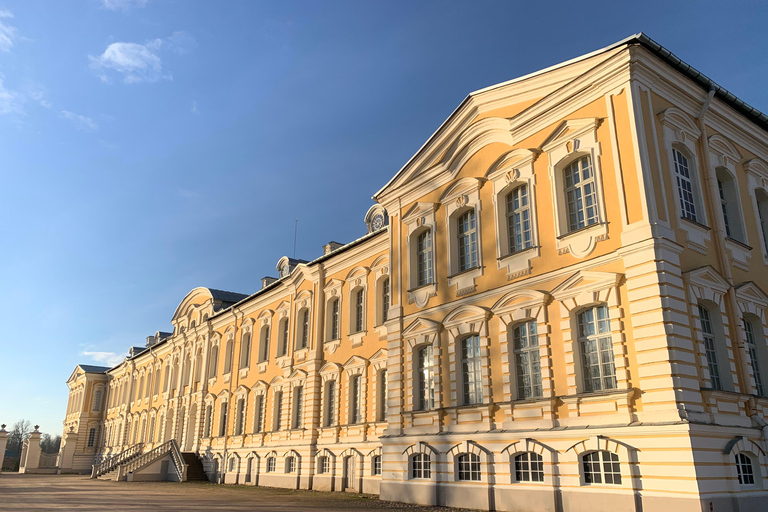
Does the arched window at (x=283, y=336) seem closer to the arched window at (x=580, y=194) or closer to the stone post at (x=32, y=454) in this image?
the arched window at (x=580, y=194)

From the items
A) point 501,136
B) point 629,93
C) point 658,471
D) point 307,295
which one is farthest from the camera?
point 307,295

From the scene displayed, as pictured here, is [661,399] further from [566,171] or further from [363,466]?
[363,466]

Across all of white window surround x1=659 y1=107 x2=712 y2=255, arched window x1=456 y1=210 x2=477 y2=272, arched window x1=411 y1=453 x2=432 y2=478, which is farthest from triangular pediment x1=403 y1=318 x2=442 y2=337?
white window surround x1=659 y1=107 x2=712 y2=255

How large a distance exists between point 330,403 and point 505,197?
1348cm

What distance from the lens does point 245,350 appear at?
115ft

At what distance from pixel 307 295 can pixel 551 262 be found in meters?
16.2

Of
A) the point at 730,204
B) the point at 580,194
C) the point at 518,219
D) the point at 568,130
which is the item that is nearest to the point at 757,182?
the point at 730,204

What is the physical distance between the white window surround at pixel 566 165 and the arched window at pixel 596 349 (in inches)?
60.8

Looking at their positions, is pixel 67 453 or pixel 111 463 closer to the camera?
pixel 111 463

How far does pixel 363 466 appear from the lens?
23109 millimetres

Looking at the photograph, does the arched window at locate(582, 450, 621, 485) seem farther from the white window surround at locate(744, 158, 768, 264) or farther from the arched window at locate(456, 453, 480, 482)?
the white window surround at locate(744, 158, 768, 264)

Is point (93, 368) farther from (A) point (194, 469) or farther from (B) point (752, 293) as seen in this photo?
(B) point (752, 293)

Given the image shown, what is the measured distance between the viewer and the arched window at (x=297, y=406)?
28.4 meters

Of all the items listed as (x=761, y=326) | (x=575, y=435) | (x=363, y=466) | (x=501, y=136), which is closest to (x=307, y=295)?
(x=363, y=466)
